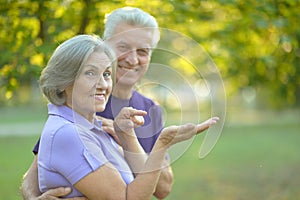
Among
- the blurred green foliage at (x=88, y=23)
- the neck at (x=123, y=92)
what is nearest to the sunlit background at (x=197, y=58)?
the blurred green foliage at (x=88, y=23)

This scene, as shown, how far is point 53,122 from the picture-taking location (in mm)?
2908

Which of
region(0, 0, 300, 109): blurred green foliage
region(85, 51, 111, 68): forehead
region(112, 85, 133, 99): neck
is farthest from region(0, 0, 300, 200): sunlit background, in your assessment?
region(85, 51, 111, 68): forehead

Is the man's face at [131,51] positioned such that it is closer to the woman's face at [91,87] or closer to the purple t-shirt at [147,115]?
the purple t-shirt at [147,115]

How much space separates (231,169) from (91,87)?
397 inches

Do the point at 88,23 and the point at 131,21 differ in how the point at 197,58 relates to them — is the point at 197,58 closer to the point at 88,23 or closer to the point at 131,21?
the point at 131,21

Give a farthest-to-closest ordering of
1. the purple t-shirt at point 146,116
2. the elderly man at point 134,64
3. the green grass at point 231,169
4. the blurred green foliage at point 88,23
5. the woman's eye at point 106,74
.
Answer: the green grass at point 231,169 → the blurred green foliage at point 88,23 → the elderly man at point 134,64 → the purple t-shirt at point 146,116 → the woman's eye at point 106,74

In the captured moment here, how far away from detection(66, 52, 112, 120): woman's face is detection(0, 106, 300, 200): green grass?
9.32ft

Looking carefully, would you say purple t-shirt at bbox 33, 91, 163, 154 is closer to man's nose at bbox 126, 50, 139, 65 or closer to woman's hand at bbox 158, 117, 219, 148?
man's nose at bbox 126, 50, 139, 65

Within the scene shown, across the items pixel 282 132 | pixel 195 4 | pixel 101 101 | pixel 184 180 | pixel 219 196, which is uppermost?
→ pixel 101 101

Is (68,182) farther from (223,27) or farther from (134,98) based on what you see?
(223,27)

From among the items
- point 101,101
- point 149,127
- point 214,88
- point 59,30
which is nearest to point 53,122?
point 101,101

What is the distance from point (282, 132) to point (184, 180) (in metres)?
11.1

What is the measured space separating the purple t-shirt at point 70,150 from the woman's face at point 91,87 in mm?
45

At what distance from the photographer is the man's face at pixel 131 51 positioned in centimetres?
378
